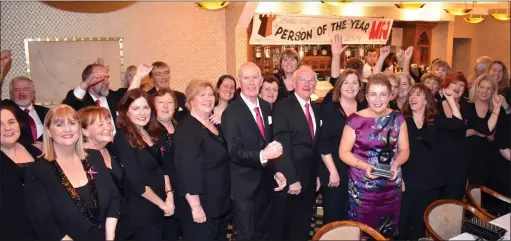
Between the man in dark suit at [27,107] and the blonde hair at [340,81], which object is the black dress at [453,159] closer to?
the blonde hair at [340,81]

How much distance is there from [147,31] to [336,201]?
4.84m

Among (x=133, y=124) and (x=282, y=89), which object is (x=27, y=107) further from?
(x=282, y=89)

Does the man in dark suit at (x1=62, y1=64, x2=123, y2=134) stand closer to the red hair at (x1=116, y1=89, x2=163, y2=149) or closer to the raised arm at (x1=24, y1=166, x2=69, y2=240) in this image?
the red hair at (x1=116, y1=89, x2=163, y2=149)

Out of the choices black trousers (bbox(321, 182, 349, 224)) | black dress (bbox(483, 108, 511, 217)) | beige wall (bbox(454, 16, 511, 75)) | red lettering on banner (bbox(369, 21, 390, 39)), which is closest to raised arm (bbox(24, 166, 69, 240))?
black trousers (bbox(321, 182, 349, 224))

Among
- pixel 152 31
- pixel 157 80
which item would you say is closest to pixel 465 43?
pixel 152 31

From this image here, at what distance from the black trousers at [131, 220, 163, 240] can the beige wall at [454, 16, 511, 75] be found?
1255 cm

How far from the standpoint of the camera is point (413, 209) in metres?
3.52

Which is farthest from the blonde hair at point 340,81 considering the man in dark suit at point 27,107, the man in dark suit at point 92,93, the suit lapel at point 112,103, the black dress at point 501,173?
the man in dark suit at point 27,107

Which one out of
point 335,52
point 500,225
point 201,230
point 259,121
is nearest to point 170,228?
point 201,230

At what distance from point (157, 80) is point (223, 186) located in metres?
2.05

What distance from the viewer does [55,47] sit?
6.22 m

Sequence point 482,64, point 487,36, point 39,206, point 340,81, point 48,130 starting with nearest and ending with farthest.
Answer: point 39,206, point 48,130, point 340,81, point 482,64, point 487,36

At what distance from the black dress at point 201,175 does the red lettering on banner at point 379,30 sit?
703 centimetres

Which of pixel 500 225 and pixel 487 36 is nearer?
pixel 500 225
